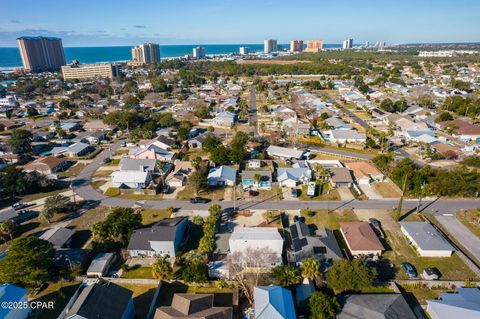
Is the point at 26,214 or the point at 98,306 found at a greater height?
the point at 98,306

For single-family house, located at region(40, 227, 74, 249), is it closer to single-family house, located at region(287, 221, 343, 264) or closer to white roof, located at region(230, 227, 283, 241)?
white roof, located at region(230, 227, 283, 241)

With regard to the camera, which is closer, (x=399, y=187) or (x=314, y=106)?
(x=399, y=187)

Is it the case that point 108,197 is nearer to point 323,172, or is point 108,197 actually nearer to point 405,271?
point 323,172

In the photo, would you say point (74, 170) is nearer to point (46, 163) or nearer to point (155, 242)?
point (46, 163)

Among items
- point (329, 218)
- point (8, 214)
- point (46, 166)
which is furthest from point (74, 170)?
point (329, 218)

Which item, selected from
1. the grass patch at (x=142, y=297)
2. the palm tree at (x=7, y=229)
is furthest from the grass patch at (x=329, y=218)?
the palm tree at (x=7, y=229)

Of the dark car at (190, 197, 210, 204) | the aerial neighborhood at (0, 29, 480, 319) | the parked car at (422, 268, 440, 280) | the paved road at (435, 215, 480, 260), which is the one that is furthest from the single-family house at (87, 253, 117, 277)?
the paved road at (435, 215, 480, 260)

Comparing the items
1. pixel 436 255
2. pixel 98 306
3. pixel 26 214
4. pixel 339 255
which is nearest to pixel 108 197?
pixel 26 214
